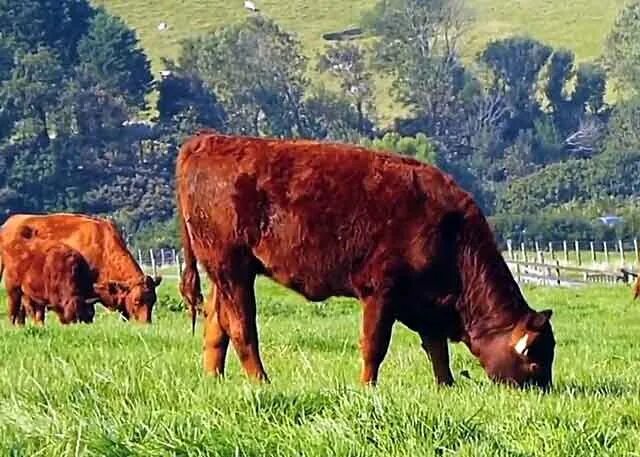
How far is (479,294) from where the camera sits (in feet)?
34.5

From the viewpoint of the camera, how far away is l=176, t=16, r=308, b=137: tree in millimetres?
86438

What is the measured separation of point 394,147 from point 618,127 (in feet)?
74.4

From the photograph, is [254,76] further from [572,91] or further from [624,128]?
[572,91]

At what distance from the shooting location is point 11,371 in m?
9.16

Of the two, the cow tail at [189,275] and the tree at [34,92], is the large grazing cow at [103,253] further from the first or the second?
the tree at [34,92]

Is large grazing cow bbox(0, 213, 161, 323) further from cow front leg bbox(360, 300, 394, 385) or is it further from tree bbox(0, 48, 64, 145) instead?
tree bbox(0, 48, 64, 145)

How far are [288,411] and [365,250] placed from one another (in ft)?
10.7

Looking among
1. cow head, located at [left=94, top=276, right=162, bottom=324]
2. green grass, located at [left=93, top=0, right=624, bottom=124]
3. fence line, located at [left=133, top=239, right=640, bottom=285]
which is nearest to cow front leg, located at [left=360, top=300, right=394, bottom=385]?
cow head, located at [left=94, top=276, right=162, bottom=324]

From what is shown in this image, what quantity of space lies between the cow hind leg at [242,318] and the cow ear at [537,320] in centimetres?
184

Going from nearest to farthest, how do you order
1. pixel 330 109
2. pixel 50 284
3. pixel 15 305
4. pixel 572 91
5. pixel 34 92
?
pixel 50 284 → pixel 15 305 → pixel 34 92 → pixel 330 109 → pixel 572 91

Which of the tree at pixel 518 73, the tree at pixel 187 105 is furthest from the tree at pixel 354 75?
the tree at pixel 187 105

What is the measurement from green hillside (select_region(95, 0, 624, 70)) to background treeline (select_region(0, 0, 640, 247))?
10789 millimetres

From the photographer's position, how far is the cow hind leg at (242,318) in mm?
10305

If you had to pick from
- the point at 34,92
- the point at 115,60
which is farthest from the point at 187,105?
the point at 34,92
